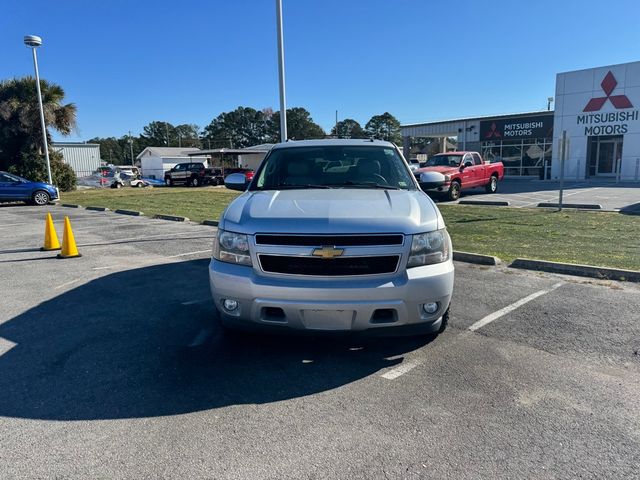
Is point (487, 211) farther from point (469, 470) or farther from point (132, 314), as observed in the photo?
point (469, 470)

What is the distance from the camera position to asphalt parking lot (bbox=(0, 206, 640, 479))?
2.57 metres

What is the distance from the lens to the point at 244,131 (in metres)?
115

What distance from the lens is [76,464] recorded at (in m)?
2.57

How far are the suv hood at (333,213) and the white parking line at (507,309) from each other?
4.40ft

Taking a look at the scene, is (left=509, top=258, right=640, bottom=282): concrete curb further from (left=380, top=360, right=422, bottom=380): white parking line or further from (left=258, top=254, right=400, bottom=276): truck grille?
(left=258, top=254, right=400, bottom=276): truck grille

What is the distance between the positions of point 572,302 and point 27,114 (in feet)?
94.2

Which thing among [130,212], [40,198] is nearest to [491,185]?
[130,212]

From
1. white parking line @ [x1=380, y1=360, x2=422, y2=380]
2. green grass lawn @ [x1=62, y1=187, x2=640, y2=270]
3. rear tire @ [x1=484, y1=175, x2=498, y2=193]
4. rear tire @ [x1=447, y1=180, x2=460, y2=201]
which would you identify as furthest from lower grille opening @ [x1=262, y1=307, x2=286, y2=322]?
rear tire @ [x1=484, y1=175, x2=498, y2=193]

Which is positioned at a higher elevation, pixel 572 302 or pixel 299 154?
pixel 299 154

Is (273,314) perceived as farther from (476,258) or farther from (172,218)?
(172,218)

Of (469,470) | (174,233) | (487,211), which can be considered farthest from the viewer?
(487,211)

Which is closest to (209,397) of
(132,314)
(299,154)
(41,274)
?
(132,314)

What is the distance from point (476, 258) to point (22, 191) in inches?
798

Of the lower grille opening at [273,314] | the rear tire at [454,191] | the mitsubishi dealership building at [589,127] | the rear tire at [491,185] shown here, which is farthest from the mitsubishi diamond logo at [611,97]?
the lower grille opening at [273,314]
